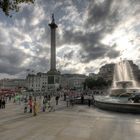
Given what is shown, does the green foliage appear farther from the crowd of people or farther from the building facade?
the crowd of people

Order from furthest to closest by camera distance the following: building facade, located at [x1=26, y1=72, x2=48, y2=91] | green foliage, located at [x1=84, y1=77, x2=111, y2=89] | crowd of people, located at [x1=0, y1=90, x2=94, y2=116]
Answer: building facade, located at [x1=26, y1=72, x2=48, y2=91]
green foliage, located at [x1=84, y1=77, x2=111, y2=89]
crowd of people, located at [x1=0, y1=90, x2=94, y2=116]

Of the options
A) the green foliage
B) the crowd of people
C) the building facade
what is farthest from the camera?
the building facade

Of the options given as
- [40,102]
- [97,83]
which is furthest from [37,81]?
[40,102]

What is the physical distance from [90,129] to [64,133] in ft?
5.32

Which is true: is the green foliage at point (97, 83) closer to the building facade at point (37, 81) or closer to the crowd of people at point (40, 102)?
the building facade at point (37, 81)

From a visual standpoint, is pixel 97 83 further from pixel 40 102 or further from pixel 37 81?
pixel 40 102

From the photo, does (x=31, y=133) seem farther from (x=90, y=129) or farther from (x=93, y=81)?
(x=93, y=81)

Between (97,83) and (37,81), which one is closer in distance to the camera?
(97,83)

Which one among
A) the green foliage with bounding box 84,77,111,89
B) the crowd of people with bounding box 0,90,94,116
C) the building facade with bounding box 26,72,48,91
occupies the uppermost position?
the building facade with bounding box 26,72,48,91

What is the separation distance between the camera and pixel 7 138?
9938mm

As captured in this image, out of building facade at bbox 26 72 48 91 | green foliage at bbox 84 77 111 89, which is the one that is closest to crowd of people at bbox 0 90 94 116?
green foliage at bbox 84 77 111 89

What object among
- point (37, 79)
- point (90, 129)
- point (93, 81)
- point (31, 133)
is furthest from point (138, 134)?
point (37, 79)

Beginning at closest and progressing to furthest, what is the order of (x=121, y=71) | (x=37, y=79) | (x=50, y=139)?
(x=50, y=139) → (x=121, y=71) → (x=37, y=79)

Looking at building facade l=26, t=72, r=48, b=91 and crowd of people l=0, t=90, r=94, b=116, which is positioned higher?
building facade l=26, t=72, r=48, b=91
